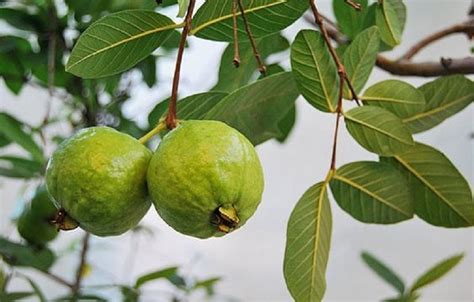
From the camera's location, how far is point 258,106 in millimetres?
612

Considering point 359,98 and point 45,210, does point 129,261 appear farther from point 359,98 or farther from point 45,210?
point 359,98

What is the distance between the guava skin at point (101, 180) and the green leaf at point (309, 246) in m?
0.15

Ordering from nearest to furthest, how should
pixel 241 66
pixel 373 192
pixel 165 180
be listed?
1. pixel 165 180
2. pixel 373 192
3. pixel 241 66

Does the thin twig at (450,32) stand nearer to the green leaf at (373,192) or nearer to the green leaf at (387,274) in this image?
the green leaf at (373,192)

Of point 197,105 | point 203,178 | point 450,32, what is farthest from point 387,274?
point 203,178

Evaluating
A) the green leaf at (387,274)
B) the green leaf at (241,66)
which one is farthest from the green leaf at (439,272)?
the green leaf at (241,66)

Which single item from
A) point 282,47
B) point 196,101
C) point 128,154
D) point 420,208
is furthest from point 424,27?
point 128,154

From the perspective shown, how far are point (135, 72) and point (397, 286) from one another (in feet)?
2.03

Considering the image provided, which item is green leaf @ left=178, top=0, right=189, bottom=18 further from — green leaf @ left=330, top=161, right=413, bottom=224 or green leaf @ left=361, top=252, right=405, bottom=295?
green leaf @ left=361, top=252, right=405, bottom=295

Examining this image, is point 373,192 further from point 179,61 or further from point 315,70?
point 179,61

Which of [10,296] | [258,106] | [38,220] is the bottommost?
[10,296]

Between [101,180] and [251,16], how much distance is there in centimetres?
20

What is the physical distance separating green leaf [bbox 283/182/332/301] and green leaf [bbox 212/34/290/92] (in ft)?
0.70

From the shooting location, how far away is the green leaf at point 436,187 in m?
0.64
